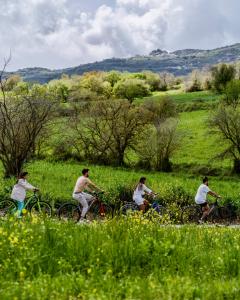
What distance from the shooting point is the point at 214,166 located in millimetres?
49750

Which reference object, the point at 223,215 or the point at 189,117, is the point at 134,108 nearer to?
the point at 189,117

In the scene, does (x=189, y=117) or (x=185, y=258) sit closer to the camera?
(x=185, y=258)

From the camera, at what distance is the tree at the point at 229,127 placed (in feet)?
160

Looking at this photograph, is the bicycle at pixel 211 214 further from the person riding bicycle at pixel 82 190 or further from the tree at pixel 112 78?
the tree at pixel 112 78

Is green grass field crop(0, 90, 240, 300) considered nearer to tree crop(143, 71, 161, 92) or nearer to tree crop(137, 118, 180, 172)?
tree crop(137, 118, 180, 172)

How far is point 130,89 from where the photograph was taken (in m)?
90.4

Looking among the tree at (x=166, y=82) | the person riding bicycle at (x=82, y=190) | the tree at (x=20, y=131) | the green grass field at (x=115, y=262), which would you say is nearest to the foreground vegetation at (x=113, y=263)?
the green grass field at (x=115, y=262)

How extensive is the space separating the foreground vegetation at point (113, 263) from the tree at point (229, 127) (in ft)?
127

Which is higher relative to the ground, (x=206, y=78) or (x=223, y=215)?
(x=206, y=78)

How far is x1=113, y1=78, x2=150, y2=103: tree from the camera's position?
89.3m

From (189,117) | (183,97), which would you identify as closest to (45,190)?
(189,117)

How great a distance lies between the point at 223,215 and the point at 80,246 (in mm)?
20840

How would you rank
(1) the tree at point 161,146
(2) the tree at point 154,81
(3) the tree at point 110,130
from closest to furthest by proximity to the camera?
(1) the tree at point 161,146, (3) the tree at point 110,130, (2) the tree at point 154,81

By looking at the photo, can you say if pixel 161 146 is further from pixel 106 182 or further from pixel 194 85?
pixel 194 85
